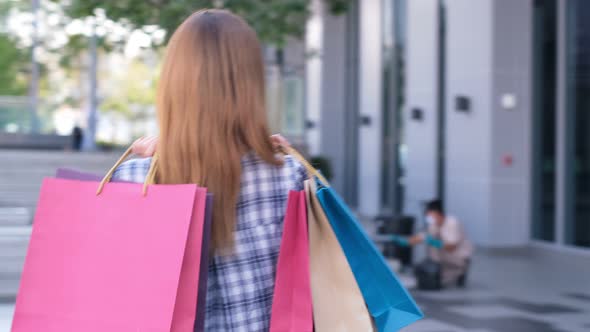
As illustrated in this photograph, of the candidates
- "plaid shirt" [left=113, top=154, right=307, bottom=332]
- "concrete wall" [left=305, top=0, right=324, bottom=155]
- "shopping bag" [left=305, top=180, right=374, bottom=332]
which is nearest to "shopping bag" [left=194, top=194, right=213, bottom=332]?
"plaid shirt" [left=113, top=154, right=307, bottom=332]

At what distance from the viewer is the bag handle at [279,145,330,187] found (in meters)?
1.86

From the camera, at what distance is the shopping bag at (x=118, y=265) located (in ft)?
5.60

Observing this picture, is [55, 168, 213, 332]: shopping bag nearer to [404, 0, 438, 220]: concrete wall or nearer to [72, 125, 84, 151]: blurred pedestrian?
[404, 0, 438, 220]: concrete wall

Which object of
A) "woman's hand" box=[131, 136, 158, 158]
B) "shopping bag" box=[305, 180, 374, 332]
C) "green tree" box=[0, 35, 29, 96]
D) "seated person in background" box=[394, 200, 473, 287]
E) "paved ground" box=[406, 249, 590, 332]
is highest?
"green tree" box=[0, 35, 29, 96]

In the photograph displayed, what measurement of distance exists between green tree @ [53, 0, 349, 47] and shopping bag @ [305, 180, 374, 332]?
9039 millimetres

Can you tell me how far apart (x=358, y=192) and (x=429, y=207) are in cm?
1056

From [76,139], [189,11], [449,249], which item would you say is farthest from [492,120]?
[76,139]

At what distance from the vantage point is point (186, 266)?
172 centimetres

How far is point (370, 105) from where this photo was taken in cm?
1886

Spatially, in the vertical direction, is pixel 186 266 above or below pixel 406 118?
below

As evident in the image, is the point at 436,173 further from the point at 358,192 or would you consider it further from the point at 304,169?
the point at 304,169

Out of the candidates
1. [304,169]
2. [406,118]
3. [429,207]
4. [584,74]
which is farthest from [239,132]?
[406,118]

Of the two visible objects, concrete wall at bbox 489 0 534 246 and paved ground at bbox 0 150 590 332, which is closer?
paved ground at bbox 0 150 590 332

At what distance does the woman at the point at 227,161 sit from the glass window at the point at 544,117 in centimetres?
1171
